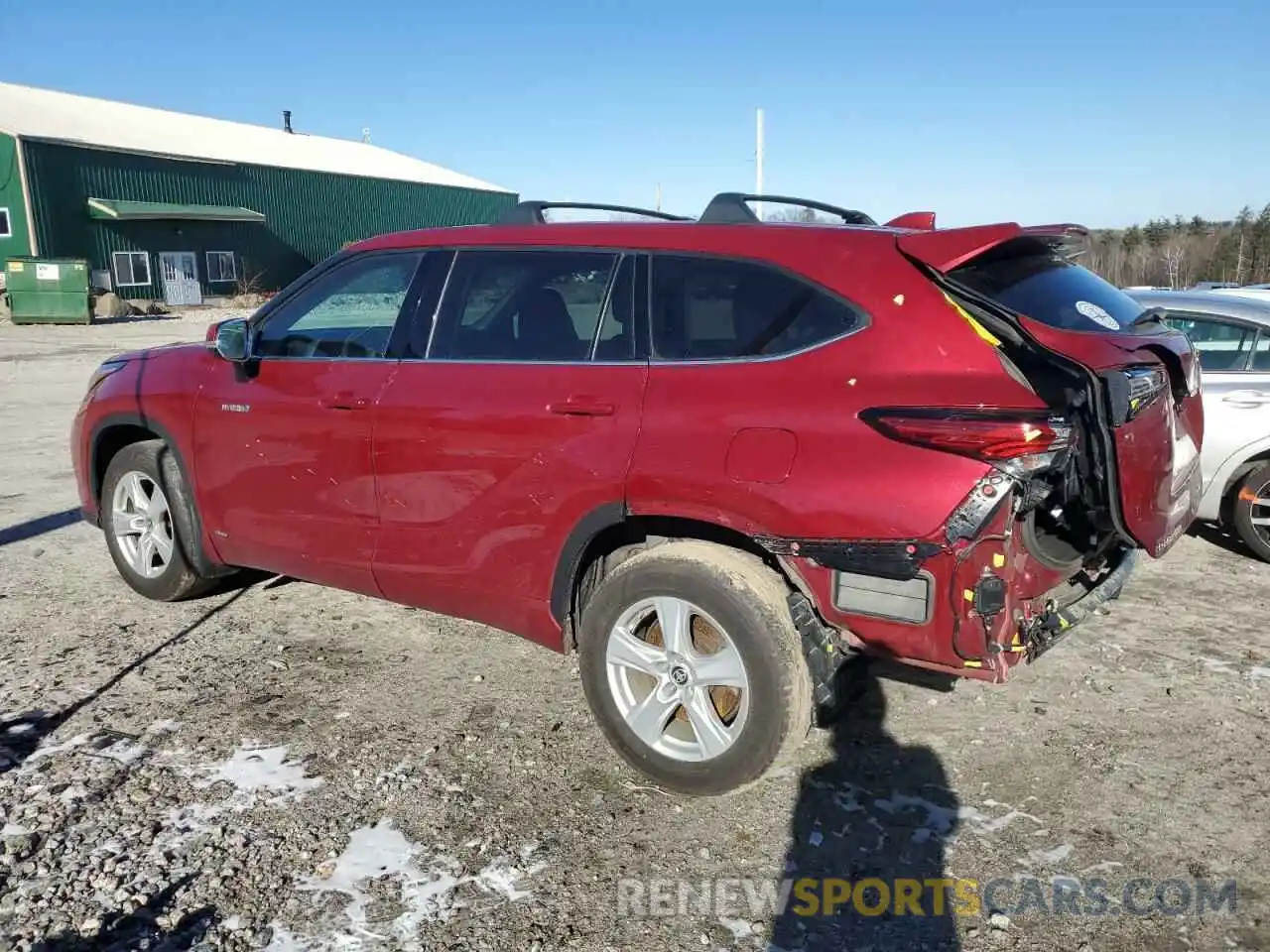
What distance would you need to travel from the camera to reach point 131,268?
3475cm

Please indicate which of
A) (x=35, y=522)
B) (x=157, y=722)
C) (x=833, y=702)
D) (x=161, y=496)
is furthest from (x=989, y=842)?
(x=35, y=522)

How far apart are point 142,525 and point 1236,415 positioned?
597cm

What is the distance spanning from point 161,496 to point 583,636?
266cm

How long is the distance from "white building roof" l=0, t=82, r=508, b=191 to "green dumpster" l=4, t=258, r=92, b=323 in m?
6.50

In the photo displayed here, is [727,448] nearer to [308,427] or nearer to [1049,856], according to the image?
[1049,856]

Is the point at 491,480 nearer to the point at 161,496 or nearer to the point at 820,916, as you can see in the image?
the point at 820,916

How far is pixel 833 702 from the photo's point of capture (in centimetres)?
320

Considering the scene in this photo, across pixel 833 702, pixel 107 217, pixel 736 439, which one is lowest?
pixel 833 702

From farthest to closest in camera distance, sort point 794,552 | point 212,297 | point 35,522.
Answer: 1. point 212,297
2. point 35,522
3. point 794,552

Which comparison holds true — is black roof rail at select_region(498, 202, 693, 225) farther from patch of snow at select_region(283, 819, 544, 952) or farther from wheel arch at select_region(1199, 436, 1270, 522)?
wheel arch at select_region(1199, 436, 1270, 522)

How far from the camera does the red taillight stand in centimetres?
275

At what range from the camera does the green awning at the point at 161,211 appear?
33531 mm

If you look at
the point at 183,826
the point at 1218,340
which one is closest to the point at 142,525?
the point at 183,826

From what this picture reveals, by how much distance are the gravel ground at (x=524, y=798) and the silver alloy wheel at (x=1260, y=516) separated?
1.15 meters
